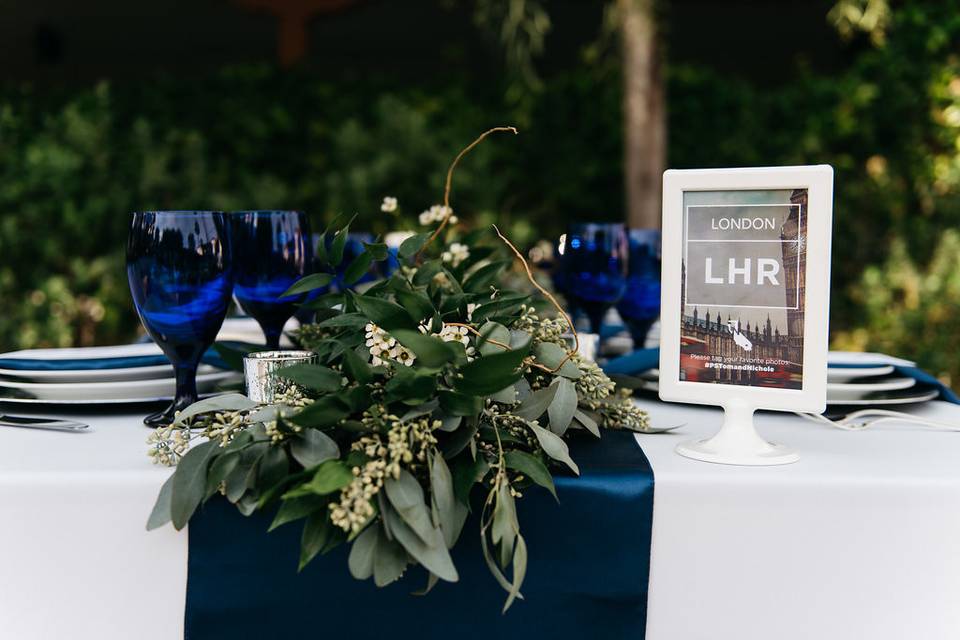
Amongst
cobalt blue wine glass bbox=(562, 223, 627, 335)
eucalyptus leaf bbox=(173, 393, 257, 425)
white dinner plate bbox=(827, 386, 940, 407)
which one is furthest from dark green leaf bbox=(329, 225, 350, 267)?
white dinner plate bbox=(827, 386, 940, 407)

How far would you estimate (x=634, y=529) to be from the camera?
0.73m

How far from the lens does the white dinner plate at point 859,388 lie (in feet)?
3.24

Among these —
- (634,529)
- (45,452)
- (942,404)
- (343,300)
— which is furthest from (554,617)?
(942,404)

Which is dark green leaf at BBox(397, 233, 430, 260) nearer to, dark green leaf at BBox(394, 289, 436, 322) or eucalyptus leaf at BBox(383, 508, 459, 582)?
dark green leaf at BBox(394, 289, 436, 322)

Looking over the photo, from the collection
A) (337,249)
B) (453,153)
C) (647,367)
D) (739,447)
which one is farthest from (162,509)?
(453,153)

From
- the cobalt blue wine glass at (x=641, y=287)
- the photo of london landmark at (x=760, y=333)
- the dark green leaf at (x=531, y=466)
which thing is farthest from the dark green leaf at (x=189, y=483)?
the cobalt blue wine glass at (x=641, y=287)

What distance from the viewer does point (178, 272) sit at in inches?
34.7

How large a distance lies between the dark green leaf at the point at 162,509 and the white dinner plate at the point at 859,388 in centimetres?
71

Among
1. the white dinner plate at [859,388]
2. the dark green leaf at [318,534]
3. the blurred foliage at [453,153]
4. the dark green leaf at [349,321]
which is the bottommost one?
the dark green leaf at [318,534]

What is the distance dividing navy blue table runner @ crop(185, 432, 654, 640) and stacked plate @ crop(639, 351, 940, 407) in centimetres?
31

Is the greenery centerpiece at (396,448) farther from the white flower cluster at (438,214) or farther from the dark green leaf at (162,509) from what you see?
the white flower cluster at (438,214)

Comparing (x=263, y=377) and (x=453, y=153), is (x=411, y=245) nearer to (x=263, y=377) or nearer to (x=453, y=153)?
(x=263, y=377)

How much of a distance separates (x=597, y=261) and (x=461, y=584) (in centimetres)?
66

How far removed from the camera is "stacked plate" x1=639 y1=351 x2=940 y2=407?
989 millimetres
